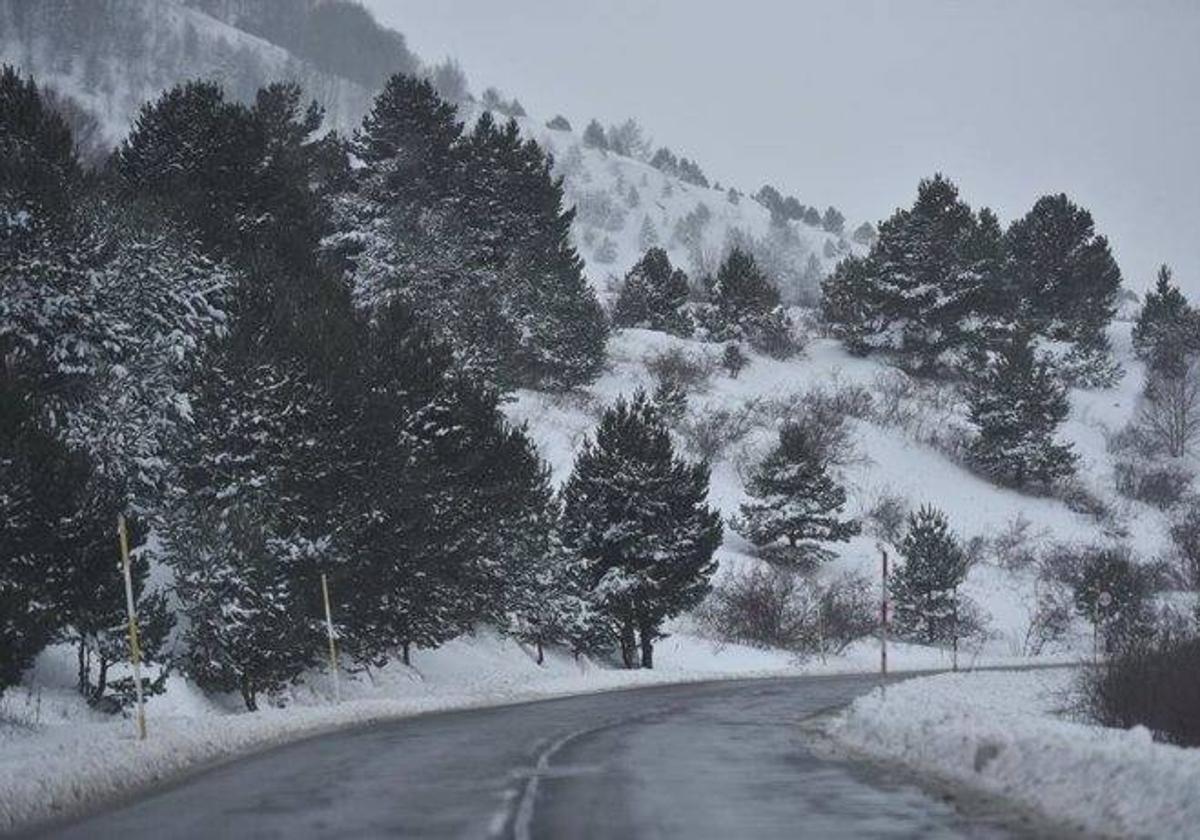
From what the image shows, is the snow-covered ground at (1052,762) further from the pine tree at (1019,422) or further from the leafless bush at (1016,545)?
the pine tree at (1019,422)

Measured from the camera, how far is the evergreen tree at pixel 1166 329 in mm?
82000

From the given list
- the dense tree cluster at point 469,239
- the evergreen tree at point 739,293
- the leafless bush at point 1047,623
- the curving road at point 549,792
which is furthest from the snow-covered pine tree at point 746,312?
the curving road at point 549,792

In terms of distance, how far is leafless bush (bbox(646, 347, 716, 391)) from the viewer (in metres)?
69.9

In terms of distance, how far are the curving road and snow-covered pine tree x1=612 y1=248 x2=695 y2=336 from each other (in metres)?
63.4

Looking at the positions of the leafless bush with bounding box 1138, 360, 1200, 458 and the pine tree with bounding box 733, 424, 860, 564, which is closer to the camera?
the pine tree with bounding box 733, 424, 860, 564

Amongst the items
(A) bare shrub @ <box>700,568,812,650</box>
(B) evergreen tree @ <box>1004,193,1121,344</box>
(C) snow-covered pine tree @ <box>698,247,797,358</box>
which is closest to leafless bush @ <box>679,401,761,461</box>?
(C) snow-covered pine tree @ <box>698,247,797,358</box>

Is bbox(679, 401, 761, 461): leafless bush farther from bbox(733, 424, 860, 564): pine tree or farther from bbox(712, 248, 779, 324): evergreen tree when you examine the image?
bbox(712, 248, 779, 324): evergreen tree

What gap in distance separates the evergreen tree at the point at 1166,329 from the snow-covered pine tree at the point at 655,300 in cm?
3419

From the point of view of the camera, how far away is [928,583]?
53.5m

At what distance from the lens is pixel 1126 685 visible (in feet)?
63.1

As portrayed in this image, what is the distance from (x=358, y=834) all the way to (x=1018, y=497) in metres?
63.7

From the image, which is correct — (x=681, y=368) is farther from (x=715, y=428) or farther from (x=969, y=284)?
(x=969, y=284)

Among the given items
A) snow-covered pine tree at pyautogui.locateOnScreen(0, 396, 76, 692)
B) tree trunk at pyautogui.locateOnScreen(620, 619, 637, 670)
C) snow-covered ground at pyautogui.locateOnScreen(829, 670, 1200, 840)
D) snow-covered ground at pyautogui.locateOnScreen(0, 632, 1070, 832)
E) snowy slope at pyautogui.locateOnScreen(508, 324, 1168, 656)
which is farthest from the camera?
snowy slope at pyautogui.locateOnScreen(508, 324, 1168, 656)

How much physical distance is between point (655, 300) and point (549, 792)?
7236cm
